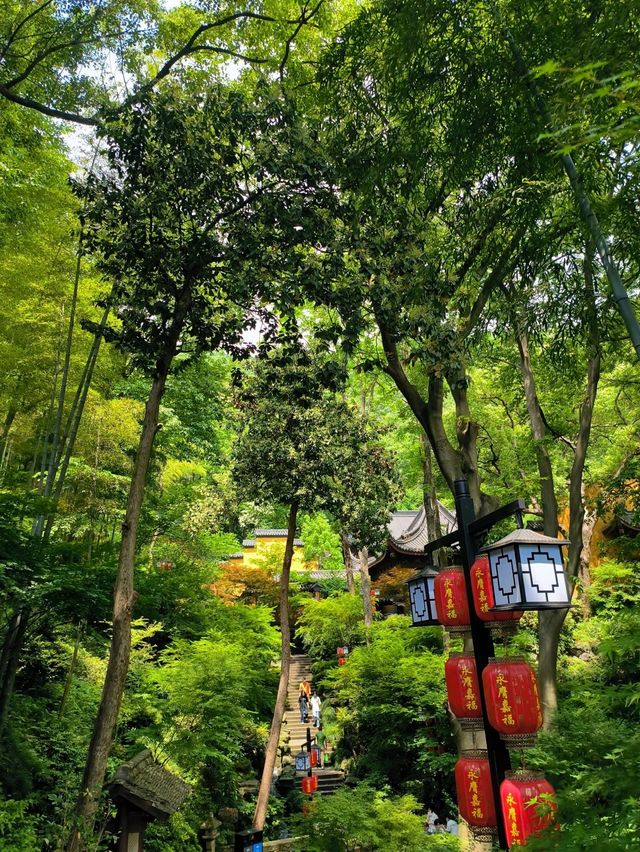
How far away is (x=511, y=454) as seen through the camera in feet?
43.7

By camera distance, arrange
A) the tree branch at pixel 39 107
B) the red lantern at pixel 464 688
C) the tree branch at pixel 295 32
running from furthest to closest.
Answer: the tree branch at pixel 295 32
the tree branch at pixel 39 107
the red lantern at pixel 464 688

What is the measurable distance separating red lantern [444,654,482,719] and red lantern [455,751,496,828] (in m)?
0.28

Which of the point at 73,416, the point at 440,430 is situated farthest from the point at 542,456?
the point at 73,416

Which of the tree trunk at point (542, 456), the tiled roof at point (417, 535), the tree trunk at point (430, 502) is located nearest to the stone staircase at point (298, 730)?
the tiled roof at point (417, 535)

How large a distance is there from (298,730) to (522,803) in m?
14.0

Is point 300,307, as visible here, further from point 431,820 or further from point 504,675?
point 431,820

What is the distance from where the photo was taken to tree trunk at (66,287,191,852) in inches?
173

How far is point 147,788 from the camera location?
6027mm

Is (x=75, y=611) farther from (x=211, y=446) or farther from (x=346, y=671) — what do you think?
(x=211, y=446)

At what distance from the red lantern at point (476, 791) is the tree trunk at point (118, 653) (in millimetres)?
2629

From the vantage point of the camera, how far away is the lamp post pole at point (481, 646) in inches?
152

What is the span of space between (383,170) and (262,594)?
14.4m

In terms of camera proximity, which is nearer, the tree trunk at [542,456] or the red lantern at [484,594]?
the red lantern at [484,594]

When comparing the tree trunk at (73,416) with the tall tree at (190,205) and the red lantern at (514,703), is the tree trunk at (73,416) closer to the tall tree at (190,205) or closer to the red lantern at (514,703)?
the tall tree at (190,205)
